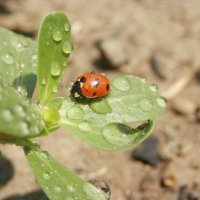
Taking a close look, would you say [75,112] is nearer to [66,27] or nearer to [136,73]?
[66,27]

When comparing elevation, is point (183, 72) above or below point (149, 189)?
above

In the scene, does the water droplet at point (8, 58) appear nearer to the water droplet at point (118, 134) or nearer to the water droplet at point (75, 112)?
the water droplet at point (75, 112)

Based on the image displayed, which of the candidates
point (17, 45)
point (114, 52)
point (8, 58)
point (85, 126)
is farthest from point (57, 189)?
point (114, 52)

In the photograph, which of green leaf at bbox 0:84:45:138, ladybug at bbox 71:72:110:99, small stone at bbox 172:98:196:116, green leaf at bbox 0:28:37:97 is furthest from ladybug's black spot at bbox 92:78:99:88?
small stone at bbox 172:98:196:116

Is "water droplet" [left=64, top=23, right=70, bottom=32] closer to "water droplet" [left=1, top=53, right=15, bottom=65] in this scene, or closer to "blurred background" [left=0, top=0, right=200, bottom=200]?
"water droplet" [left=1, top=53, right=15, bottom=65]

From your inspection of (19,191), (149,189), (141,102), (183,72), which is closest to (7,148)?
(19,191)

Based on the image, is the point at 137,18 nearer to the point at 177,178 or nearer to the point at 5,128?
the point at 177,178

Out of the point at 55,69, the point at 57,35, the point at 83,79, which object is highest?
the point at 57,35
